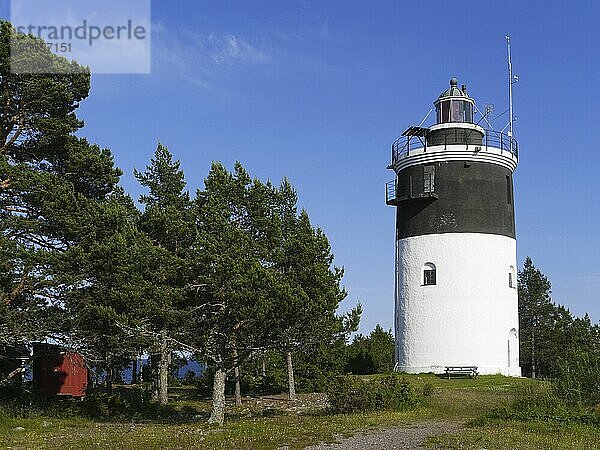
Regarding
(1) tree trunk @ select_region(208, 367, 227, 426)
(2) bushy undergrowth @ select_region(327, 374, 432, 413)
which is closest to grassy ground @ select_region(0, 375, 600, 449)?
(1) tree trunk @ select_region(208, 367, 227, 426)

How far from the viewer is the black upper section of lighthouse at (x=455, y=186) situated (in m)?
38.2

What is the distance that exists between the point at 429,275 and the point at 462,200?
4.10 metres

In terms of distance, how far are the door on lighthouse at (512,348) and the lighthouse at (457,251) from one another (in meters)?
0.05

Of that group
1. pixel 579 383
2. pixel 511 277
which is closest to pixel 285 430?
pixel 579 383

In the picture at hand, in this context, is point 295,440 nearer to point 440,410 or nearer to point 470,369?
point 440,410

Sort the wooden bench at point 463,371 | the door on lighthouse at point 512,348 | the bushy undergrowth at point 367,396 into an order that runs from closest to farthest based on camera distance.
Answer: the bushy undergrowth at point 367,396
the wooden bench at point 463,371
the door on lighthouse at point 512,348

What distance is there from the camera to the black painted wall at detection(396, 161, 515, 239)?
125 feet

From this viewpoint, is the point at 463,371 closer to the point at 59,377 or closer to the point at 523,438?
the point at 59,377

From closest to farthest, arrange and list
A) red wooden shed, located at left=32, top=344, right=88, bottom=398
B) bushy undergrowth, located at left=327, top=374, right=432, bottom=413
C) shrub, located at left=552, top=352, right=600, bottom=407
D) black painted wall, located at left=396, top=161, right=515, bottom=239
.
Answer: shrub, located at left=552, top=352, right=600, bottom=407 → bushy undergrowth, located at left=327, top=374, right=432, bottom=413 → red wooden shed, located at left=32, top=344, right=88, bottom=398 → black painted wall, located at left=396, top=161, right=515, bottom=239

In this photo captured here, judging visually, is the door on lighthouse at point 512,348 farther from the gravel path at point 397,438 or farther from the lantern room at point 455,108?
the gravel path at point 397,438

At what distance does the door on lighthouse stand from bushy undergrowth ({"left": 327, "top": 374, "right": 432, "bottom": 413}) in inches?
563

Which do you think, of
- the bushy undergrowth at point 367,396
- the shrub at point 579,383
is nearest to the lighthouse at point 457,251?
the bushy undergrowth at point 367,396

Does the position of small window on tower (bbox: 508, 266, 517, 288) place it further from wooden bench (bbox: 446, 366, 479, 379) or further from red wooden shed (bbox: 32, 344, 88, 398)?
red wooden shed (bbox: 32, 344, 88, 398)

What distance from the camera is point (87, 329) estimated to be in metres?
25.0
